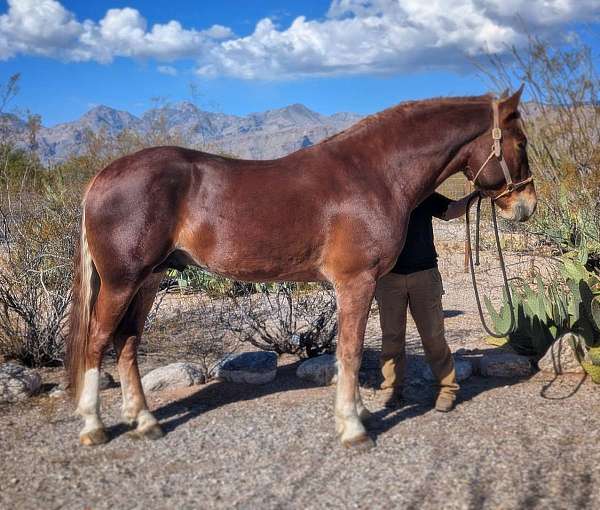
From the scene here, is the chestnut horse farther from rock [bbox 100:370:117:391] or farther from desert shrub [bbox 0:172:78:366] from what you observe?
desert shrub [bbox 0:172:78:366]

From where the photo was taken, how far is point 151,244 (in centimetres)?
→ 379

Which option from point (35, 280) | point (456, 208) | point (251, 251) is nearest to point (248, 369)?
point (251, 251)

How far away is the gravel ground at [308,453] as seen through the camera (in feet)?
10.5

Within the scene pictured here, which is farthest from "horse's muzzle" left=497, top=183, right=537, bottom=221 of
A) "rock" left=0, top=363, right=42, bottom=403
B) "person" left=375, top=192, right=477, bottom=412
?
"rock" left=0, top=363, right=42, bottom=403

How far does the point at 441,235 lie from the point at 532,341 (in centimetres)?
1029

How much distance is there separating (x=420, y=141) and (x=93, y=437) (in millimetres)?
2820

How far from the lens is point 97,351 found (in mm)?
3959

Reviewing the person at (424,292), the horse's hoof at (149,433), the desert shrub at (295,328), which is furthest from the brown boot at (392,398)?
the horse's hoof at (149,433)

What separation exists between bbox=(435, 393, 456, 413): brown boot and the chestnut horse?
2.62 ft

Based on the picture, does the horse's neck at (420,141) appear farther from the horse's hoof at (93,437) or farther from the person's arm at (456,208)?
the horse's hoof at (93,437)

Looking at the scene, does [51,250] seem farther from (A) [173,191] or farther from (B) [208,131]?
(B) [208,131]

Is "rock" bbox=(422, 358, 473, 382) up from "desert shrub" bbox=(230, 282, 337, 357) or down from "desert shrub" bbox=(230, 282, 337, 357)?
down

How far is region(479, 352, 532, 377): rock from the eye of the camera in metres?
5.21

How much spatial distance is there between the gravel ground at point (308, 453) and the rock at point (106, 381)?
0.18 metres
